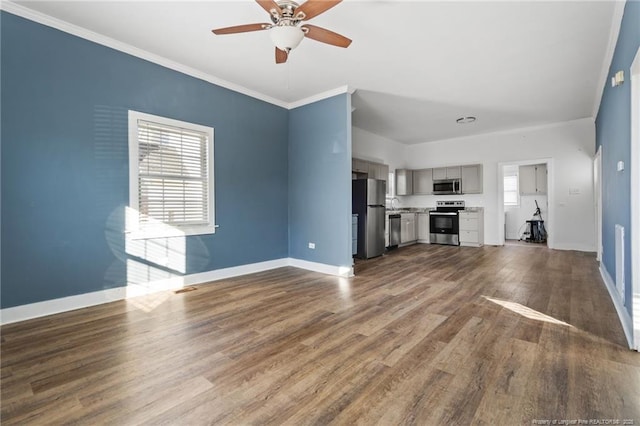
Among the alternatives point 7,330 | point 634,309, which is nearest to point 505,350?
point 634,309

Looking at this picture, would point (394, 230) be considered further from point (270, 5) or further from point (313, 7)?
point (270, 5)

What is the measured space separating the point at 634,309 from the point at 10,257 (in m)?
5.08

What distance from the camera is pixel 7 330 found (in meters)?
2.46

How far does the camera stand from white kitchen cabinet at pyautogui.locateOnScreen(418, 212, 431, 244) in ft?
26.0

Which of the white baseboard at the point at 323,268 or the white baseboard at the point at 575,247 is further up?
the white baseboard at the point at 575,247

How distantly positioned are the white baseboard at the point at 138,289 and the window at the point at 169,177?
2.01ft

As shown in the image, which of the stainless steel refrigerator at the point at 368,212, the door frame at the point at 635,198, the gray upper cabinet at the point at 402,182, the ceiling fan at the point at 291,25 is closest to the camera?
the door frame at the point at 635,198

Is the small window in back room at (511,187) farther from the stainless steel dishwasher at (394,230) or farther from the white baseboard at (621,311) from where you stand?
the white baseboard at (621,311)

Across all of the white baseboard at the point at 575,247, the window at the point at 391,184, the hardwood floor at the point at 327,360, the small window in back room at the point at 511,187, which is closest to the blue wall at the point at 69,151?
the hardwood floor at the point at 327,360

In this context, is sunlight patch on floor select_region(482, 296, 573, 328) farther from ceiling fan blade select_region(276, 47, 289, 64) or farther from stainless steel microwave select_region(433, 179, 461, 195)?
stainless steel microwave select_region(433, 179, 461, 195)

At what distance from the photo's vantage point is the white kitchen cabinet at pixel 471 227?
714cm

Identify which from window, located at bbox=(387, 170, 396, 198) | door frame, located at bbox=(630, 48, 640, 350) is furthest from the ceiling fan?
window, located at bbox=(387, 170, 396, 198)

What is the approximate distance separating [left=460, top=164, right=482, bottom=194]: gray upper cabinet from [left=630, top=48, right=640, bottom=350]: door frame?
5.48 m

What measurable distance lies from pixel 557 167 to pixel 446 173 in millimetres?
2337
